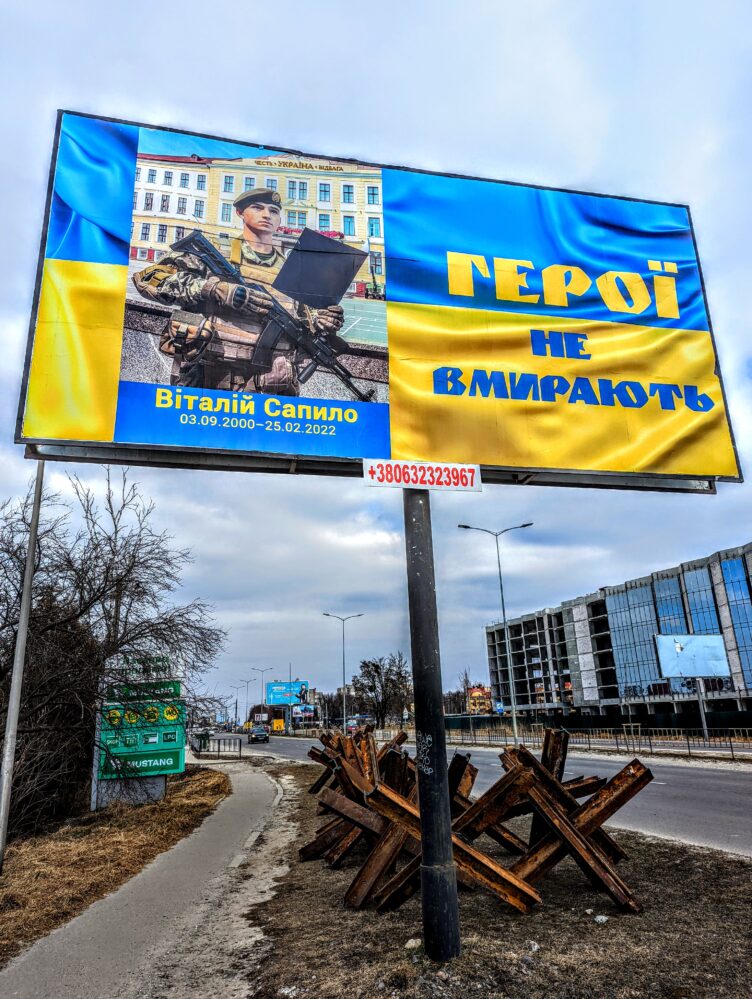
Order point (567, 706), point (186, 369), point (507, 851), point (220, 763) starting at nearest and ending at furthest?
1. point (186, 369)
2. point (507, 851)
3. point (220, 763)
4. point (567, 706)

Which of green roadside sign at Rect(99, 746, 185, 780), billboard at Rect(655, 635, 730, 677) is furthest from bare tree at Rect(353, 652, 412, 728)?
green roadside sign at Rect(99, 746, 185, 780)

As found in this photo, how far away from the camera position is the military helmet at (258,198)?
21.3ft

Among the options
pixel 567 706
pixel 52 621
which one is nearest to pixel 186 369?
pixel 52 621

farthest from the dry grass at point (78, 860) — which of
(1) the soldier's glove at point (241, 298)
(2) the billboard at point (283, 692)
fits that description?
(2) the billboard at point (283, 692)

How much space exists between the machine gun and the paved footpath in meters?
4.95

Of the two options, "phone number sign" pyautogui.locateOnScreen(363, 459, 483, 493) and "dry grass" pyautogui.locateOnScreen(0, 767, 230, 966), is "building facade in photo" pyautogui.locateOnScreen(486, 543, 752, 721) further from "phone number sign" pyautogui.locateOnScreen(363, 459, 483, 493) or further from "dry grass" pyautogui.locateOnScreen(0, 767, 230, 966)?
"phone number sign" pyautogui.locateOnScreen(363, 459, 483, 493)

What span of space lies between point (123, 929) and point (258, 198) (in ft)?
22.8

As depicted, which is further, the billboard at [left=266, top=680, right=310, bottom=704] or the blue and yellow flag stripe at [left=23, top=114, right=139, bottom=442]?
the billboard at [left=266, top=680, right=310, bottom=704]

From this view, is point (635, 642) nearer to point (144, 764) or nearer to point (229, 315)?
point (144, 764)

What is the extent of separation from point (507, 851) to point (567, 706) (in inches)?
4111

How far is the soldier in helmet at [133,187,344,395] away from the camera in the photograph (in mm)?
6023

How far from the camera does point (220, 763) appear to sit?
31781mm

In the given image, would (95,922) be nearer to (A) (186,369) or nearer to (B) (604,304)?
(A) (186,369)

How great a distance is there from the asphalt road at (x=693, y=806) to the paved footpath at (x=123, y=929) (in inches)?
245
